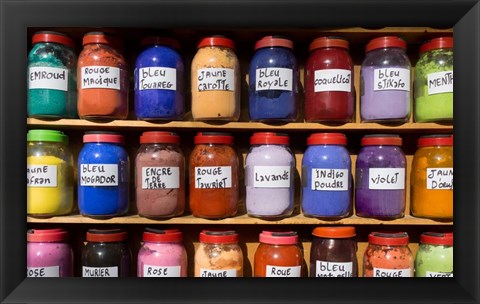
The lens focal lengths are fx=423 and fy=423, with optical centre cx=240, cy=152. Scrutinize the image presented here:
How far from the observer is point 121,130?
4.01ft

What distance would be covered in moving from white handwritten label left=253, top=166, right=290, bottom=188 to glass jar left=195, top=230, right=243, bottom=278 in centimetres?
16

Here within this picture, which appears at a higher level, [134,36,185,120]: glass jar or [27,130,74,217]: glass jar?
[134,36,185,120]: glass jar

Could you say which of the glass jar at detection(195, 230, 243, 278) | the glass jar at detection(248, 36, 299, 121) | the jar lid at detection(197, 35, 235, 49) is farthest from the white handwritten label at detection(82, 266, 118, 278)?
the jar lid at detection(197, 35, 235, 49)

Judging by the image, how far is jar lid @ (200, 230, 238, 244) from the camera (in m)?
1.14

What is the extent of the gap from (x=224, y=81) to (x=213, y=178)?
258mm

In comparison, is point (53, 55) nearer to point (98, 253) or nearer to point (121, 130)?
point (121, 130)

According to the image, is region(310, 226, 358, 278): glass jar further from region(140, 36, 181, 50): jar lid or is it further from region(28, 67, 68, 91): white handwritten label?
region(28, 67, 68, 91): white handwritten label

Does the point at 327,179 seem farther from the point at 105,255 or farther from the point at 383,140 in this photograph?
the point at 105,255

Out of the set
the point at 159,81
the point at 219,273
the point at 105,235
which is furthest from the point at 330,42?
the point at 105,235

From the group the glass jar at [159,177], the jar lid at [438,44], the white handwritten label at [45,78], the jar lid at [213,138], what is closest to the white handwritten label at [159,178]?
the glass jar at [159,177]

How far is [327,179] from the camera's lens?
1.12 m

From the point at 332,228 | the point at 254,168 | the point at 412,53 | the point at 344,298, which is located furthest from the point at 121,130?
the point at 412,53
